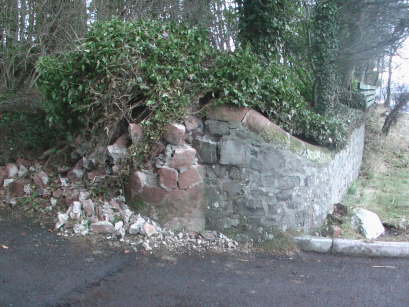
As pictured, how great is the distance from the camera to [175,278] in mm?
3926

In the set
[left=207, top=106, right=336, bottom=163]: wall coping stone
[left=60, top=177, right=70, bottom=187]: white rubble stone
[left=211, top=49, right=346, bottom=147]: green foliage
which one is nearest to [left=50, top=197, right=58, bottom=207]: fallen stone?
[left=60, top=177, right=70, bottom=187]: white rubble stone

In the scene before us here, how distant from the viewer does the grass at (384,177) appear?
6594mm

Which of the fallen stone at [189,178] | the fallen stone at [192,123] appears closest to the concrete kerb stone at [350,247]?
the fallen stone at [189,178]

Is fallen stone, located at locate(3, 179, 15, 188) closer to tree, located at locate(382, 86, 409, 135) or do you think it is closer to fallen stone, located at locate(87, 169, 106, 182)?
fallen stone, located at locate(87, 169, 106, 182)

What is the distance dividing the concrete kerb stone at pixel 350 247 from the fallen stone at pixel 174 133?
1.96 metres

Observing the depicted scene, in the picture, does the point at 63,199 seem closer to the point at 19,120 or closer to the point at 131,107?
the point at 131,107

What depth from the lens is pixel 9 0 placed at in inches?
296

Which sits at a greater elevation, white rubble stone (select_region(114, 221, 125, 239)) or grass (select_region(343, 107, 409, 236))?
white rubble stone (select_region(114, 221, 125, 239))

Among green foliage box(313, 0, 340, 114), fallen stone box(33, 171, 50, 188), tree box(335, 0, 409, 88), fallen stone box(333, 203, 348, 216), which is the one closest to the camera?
fallen stone box(33, 171, 50, 188)

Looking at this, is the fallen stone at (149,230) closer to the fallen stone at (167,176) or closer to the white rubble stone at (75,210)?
the fallen stone at (167,176)

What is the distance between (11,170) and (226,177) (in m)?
3.19

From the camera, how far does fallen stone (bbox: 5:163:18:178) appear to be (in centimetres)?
570

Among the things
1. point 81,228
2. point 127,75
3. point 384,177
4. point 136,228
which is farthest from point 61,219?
point 384,177

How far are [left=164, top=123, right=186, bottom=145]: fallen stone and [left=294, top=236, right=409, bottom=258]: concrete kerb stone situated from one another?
1.96 m
